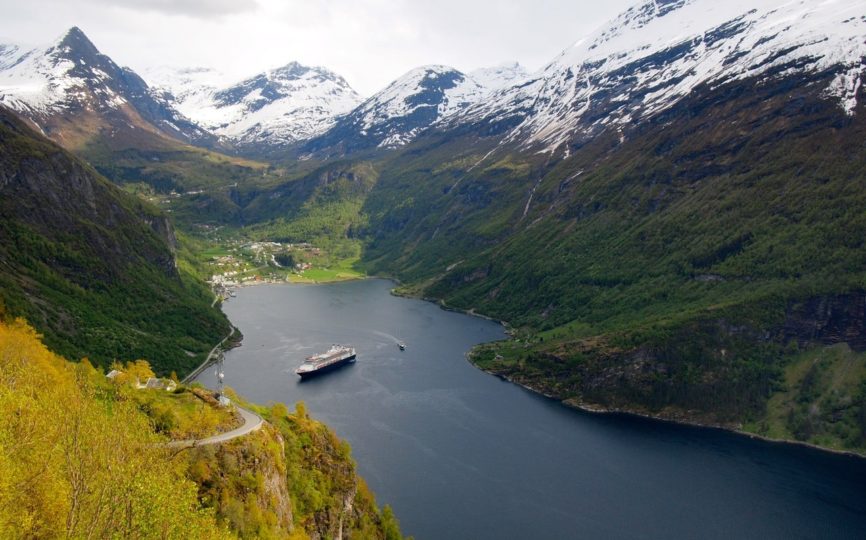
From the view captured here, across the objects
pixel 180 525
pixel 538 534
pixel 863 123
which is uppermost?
pixel 863 123

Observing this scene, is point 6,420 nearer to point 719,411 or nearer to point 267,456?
point 267,456

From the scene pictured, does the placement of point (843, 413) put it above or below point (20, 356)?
above

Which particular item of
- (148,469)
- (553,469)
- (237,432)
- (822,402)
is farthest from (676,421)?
(148,469)

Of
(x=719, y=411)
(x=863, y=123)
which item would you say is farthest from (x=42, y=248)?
(x=863, y=123)

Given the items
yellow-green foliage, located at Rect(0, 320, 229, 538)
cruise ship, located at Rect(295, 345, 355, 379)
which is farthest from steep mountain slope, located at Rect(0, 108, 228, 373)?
yellow-green foliage, located at Rect(0, 320, 229, 538)

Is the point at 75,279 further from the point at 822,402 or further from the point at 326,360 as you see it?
the point at 822,402

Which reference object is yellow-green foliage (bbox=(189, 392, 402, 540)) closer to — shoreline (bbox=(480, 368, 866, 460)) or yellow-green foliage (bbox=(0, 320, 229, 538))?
yellow-green foliage (bbox=(0, 320, 229, 538))

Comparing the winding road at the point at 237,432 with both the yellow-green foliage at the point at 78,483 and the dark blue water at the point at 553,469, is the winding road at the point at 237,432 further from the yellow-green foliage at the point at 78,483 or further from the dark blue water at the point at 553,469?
the dark blue water at the point at 553,469
